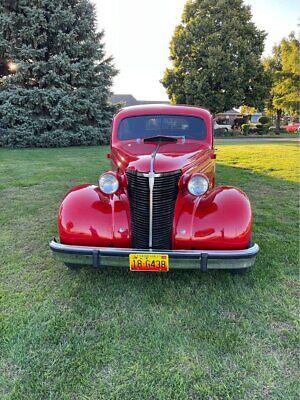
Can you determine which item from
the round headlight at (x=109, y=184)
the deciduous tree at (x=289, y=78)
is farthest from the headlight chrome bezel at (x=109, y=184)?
Answer: the deciduous tree at (x=289, y=78)

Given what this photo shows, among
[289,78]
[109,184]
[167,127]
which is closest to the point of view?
[109,184]

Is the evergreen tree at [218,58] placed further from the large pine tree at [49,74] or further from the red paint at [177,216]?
the red paint at [177,216]

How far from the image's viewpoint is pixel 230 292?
300cm

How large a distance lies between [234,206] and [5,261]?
8.44 feet

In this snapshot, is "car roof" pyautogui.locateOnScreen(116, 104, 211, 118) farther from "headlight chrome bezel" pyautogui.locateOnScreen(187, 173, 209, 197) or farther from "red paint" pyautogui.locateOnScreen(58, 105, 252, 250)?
"headlight chrome bezel" pyautogui.locateOnScreen(187, 173, 209, 197)

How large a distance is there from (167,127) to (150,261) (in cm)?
214

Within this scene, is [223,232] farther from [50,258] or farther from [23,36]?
[23,36]

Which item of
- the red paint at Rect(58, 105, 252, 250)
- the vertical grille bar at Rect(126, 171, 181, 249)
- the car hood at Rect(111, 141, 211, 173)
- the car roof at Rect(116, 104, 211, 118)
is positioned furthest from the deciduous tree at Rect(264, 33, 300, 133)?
the vertical grille bar at Rect(126, 171, 181, 249)

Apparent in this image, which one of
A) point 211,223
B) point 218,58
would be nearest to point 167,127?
point 211,223

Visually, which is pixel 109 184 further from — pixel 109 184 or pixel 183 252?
pixel 183 252

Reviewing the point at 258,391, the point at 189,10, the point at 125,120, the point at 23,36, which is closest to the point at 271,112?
the point at 189,10

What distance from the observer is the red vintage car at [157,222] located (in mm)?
2715

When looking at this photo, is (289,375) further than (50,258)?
No

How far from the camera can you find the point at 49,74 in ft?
51.0
